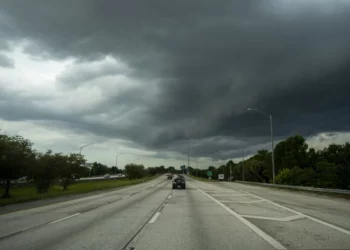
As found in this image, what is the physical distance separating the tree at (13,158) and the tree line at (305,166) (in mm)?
62699

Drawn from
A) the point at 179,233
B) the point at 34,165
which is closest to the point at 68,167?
the point at 34,165

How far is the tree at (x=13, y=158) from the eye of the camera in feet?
101

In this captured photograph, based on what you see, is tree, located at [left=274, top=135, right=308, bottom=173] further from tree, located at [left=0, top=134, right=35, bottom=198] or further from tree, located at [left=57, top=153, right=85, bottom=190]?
tree, located at [left=0, top=134, right=35, bottom=198]

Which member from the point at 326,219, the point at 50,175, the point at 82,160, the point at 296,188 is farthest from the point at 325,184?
the point at 326,219

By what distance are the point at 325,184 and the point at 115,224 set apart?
74915mm

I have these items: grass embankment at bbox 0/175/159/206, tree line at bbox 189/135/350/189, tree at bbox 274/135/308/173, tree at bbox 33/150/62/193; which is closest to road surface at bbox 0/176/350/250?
grass embankment at bbox 0/175/159/206

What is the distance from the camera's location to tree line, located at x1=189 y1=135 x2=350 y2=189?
8207 centimetres

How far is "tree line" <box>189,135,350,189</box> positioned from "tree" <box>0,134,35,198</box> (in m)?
62.7

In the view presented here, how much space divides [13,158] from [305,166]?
10096cm

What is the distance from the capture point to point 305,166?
114 metres

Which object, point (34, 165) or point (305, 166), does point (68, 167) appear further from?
point (305, 166)

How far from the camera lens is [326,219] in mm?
13961

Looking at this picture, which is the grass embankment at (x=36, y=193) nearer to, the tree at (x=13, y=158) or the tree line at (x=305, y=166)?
the tree at (x=13, y=158)

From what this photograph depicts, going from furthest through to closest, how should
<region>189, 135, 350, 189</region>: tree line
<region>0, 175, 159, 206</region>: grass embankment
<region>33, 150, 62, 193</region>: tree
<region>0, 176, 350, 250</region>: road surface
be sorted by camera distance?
1. <region>189, 135, 350, 189</region>: tree line
2. <region>33, 150, 62, 193</region>: tree
3. <region>0, 175, 159, 206</region>: grass embankment
4. <region>0, 176, 350, 250</region>: road surface
